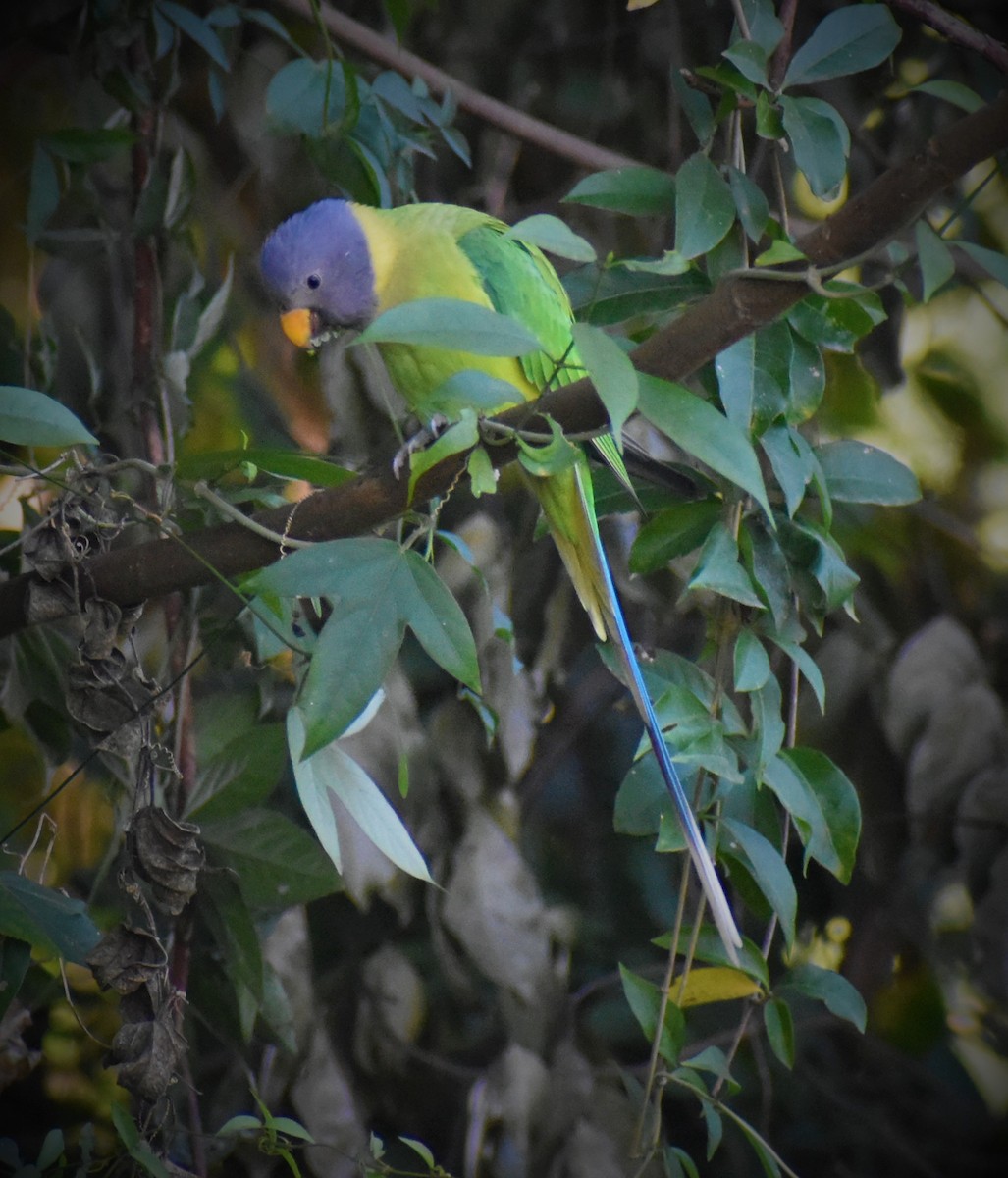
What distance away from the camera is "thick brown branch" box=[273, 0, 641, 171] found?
1310 mm

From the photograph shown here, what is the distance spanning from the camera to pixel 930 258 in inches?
24.7

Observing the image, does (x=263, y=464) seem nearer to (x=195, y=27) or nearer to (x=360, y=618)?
(x=360, y=618)

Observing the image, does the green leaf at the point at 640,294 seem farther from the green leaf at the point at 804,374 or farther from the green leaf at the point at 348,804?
the green leaf at the point at 348,804

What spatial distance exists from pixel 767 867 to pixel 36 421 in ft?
1.99

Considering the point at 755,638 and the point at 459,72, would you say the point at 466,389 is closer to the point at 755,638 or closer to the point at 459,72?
the point at 755,638

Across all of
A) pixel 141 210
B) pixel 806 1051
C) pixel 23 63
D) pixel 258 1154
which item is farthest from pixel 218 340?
pixel 806 1051

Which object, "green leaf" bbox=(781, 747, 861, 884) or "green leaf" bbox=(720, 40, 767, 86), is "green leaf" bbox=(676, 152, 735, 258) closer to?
"green leaf" bbox=(720, 40, 767, 86)

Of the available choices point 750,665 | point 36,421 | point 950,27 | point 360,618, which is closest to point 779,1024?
point 750,665

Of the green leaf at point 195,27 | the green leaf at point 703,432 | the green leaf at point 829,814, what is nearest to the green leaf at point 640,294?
the green leaf at point 703,432

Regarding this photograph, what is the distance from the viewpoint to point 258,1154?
1.20 metres

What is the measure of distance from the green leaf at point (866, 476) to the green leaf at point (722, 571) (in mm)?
126

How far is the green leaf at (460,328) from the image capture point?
52 centimetres

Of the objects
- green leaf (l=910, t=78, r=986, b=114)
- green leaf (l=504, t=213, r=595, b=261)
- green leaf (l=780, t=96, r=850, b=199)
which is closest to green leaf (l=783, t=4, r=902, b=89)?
green leaf (l=780, t=96, r=850, b=199)

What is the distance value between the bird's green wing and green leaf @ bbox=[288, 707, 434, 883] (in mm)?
427
